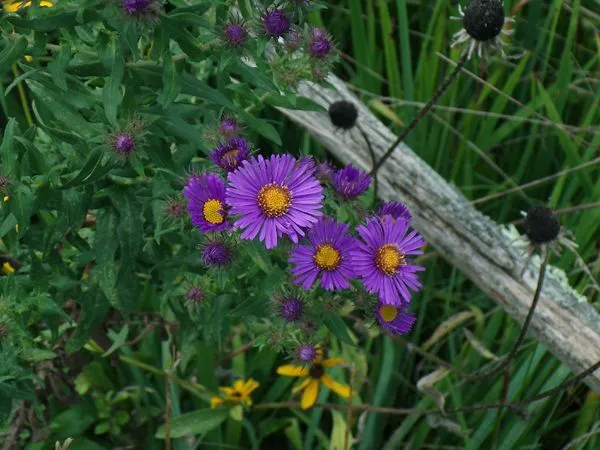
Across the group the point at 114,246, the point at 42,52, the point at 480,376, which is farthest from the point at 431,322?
the point at 42,52

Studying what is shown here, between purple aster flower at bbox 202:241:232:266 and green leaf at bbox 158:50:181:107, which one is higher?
green leaf at bbox 158:50:181:107

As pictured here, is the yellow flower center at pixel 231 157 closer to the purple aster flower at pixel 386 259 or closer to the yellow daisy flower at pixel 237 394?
the purple aster flower at pixel 386 259

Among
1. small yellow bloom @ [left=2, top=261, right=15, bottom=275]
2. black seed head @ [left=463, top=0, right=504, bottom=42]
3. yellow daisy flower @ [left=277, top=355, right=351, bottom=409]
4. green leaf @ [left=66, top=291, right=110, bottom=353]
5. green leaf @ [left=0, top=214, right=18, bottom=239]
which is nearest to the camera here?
green leaf @ [left=0, top=214, right=18, bottom=239]

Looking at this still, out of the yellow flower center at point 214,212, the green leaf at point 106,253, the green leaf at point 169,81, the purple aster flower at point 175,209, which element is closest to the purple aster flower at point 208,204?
the yellow flower center at point 214,212

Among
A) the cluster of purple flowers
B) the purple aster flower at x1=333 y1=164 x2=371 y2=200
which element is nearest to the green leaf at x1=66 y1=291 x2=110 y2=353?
the cluster of purple flowers

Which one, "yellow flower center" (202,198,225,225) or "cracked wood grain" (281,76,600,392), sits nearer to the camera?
"yellow flower center" (202,198,225,225)

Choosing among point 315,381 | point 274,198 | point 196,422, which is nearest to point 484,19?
point 274,198

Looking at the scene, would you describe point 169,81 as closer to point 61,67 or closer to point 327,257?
point 61,67

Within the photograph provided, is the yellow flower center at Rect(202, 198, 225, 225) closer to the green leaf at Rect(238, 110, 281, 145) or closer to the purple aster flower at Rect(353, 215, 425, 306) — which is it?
the purple aster flower at Rect(353, 215, 425, 306)

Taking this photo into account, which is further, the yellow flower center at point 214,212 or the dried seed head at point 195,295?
the dried seed head at point 195,295
